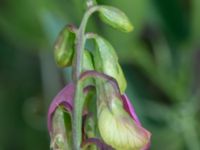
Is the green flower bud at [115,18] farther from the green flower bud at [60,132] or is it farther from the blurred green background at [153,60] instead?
the blurred green background at [153,60]

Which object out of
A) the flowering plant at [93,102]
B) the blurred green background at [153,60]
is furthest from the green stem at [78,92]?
the blurred green background at [153,60]

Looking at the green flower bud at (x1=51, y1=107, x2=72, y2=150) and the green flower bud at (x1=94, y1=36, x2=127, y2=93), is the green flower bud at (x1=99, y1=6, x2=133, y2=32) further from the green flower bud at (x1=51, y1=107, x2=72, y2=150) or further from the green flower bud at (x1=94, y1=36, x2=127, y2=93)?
the green flower bud at (x1=51, y1=107, x2=72, y2=150)

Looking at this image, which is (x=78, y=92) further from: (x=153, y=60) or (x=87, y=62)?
(x=153, y=60)

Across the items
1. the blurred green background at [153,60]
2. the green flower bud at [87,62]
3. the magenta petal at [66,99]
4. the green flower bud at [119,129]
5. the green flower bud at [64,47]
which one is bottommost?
the green flower bud at [119,129]

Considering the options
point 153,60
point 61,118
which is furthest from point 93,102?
point 153,60

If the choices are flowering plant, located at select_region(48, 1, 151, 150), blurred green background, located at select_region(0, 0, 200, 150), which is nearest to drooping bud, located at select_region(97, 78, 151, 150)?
flowering plant, located at select_region(48, 1, 151, 150)

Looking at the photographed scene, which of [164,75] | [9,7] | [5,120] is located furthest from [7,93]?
[164,75]

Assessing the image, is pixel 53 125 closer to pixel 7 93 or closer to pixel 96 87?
pixel 96 87
